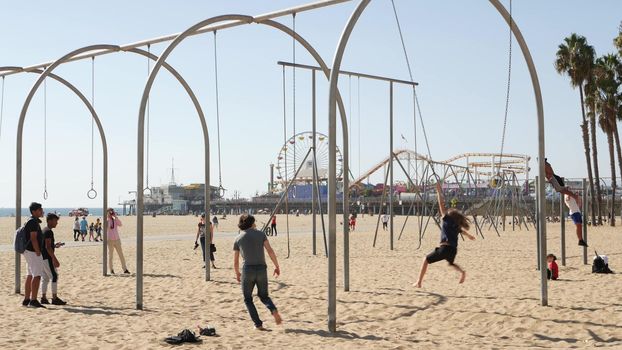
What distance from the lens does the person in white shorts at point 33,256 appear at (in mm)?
10531

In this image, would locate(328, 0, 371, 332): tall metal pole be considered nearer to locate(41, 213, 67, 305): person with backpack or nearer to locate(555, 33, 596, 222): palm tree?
locate(41, 213, 67, 305): person with backpack

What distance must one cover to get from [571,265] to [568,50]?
2785 cm

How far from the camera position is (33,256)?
421 inches

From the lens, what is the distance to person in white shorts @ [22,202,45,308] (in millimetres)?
10531

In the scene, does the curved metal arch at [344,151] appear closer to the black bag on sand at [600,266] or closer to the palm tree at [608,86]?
the black bag on sand at [600,266]

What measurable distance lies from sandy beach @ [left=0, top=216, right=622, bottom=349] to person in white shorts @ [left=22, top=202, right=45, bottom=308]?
263 millimetres

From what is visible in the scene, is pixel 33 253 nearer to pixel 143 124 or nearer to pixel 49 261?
pixel 49 261

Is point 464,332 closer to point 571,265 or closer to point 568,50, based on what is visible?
point 571,265

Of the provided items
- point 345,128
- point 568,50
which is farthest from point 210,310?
point 568,50

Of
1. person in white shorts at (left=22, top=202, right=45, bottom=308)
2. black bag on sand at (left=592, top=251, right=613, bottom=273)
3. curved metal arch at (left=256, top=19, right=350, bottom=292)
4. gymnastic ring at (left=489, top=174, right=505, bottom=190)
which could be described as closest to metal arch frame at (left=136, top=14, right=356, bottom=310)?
curved metal arch at (left=256, top=19, right=350, bottom=292)

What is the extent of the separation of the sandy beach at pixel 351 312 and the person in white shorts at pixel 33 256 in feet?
0.86

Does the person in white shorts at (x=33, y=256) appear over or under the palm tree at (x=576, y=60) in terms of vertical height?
under

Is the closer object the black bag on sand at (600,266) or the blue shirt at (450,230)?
the blue shirt at (450,230)

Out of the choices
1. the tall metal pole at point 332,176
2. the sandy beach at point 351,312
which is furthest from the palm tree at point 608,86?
the tall metal pole at point 332,176
